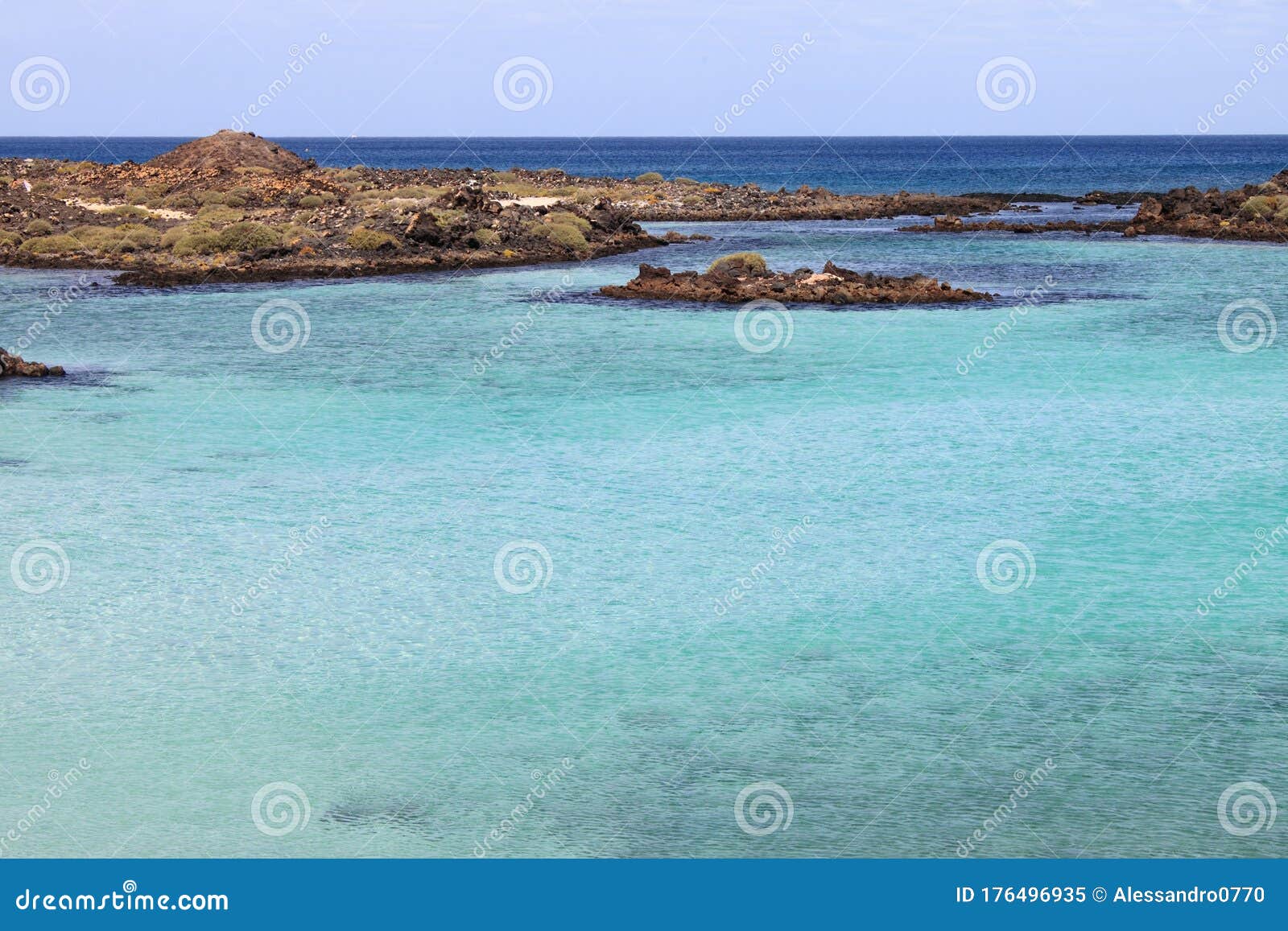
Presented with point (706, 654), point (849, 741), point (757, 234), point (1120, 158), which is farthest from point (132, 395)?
point (1120, 158)

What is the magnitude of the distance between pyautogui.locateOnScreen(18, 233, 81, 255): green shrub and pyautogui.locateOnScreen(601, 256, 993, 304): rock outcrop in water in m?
22.0

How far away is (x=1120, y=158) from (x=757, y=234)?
13715 centimetres

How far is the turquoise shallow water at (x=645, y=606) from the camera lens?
954 cm

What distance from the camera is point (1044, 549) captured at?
15.2m

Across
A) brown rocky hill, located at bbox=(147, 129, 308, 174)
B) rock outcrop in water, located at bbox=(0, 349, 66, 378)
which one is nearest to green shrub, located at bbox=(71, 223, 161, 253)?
rock outcrop in water, located at bbox=(0, 349, 66, 378)

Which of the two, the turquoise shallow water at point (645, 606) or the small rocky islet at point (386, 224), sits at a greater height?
the small rocky islet at point (386, 224)

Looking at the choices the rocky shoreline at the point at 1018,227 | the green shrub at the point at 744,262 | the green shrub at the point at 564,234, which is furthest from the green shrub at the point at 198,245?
the rocky shoreline at the point at 1018,227

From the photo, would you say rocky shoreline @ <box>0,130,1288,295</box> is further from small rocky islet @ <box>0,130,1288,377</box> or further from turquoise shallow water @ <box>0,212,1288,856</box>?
turquoise shallow water @ <box>0,212,1288,856</box>

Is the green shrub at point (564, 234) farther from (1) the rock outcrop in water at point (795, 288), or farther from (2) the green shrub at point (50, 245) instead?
(2) the green shrub at point (50, 245)

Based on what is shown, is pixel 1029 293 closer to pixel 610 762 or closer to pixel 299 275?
pixel 299 275

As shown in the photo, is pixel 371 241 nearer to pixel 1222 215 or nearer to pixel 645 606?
pixel 645 606

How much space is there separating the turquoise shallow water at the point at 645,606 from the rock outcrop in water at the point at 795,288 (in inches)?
360

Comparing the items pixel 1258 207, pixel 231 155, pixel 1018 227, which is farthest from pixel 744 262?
pixel 231 155

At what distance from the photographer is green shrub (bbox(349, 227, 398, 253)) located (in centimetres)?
4706
